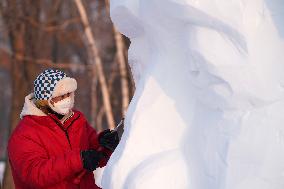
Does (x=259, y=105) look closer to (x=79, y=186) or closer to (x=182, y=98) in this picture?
(x=182, y=98)

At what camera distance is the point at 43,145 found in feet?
11.7

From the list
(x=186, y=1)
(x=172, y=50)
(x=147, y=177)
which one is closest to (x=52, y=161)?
(x=147, y=177)

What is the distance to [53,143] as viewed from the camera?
3.59 m

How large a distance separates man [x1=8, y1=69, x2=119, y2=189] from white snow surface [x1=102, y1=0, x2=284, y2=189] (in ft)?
1.33

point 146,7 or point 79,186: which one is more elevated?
point 146,7

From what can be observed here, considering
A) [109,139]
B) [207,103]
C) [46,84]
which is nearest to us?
[207,103]

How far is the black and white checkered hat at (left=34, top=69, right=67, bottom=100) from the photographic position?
356 cm

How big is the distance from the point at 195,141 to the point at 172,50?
0.47 meters

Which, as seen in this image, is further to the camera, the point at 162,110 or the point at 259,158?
the point at 162,110

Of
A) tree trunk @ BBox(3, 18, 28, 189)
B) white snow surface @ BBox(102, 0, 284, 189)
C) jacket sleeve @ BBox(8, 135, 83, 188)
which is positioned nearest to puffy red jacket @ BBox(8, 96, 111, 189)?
jacket sleeve @ BBox(8, 135, 83, 188)

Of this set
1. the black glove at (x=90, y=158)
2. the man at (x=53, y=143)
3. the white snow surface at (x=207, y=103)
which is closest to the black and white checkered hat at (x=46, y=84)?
the man at (x=53, y=143)

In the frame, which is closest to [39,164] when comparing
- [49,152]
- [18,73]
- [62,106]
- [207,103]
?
[49,152]

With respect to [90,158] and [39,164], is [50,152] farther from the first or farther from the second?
[90,158]

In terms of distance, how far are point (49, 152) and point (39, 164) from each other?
19 cm
